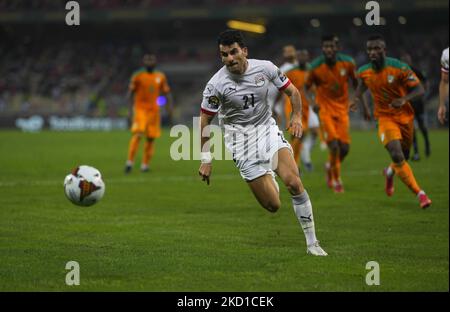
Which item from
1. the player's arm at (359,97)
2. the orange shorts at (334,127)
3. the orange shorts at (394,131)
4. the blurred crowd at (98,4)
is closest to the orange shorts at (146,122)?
the orange shorts at (334,127)

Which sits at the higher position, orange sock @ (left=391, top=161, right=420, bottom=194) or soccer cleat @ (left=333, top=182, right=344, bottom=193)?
soccer cleat @ (left=333, top=182, right=344, bottom=193)

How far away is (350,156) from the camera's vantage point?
22703mm

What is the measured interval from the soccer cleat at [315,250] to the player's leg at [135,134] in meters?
10.2

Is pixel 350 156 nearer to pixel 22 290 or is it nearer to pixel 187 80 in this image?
pixel 22 290

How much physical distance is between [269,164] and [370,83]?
394cm

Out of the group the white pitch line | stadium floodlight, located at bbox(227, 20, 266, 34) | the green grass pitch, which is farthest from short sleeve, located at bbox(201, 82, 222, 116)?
stadium floodlight, located at bbox(227, 20, 266, 34)

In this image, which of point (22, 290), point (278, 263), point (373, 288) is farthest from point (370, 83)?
point (22, 290)

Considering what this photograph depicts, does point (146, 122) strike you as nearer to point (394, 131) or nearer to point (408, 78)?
point (394, 131)

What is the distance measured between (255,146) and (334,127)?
5783 millimetres

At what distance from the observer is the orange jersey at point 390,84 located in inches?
466

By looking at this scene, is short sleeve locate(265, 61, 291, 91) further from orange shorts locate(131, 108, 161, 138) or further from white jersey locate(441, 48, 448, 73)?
orange shorts locate(131, 108, 161, 138)

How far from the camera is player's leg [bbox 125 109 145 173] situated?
18203 millimetres

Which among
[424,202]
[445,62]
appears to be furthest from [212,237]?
[445,62]

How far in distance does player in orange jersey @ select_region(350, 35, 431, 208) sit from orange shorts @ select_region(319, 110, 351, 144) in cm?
210
